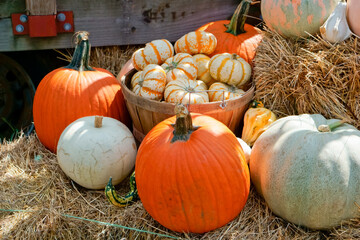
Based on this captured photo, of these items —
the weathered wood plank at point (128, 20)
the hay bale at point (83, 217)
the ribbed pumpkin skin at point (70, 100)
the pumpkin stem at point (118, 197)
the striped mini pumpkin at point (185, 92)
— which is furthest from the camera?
the weathered wood plank at point (128, 20)

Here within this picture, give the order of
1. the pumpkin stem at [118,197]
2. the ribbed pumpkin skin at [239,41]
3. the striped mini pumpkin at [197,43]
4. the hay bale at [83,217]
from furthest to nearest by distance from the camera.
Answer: the ribbed pumpkin skin at [239,41] < the striped mini pumpkin at [197,43] < the pumpkin stem at [118,197] < the hay bale at [83,217]

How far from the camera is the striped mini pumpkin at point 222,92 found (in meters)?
2.94

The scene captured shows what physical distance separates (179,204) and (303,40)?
63.6 inches

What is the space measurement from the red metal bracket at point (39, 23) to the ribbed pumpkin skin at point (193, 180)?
1852 mm

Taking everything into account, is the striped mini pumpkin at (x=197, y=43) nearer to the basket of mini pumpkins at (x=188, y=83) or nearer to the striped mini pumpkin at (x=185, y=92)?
the basket of mini pumpkins at (x=188, y=83)

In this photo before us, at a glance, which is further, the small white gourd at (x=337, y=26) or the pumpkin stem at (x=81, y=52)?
the pumpkin stem at (x=81, y=52)

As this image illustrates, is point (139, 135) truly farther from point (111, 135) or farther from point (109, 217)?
point (109, 217)

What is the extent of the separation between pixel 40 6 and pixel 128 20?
2.65 feet

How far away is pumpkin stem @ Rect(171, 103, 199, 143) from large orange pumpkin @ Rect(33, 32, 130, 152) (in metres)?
1.13

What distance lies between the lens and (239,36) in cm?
353

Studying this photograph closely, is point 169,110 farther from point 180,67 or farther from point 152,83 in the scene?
point 180,67

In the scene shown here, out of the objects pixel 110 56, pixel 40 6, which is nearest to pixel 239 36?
pixel 110 56

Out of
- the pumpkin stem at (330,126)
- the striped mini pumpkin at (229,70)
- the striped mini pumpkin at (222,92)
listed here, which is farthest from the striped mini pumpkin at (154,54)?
the pumpkin stem at (330,126)

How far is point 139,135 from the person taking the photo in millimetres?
3145
